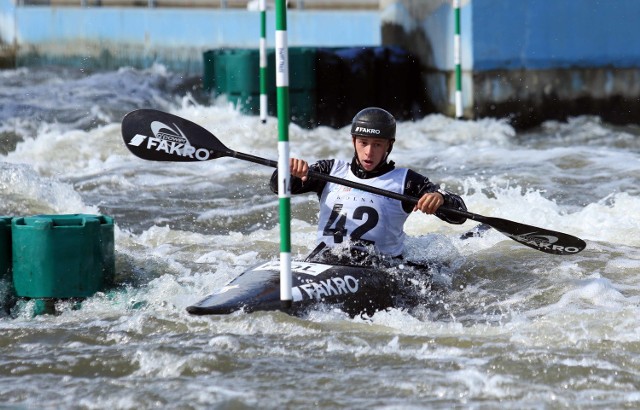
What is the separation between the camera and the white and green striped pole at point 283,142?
4.77m

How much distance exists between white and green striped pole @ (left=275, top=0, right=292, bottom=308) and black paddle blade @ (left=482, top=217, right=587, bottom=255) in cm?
137

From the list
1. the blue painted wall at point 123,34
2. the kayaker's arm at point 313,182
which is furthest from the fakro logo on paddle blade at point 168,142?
the blue painted wall at point 123,34

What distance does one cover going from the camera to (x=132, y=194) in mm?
9234

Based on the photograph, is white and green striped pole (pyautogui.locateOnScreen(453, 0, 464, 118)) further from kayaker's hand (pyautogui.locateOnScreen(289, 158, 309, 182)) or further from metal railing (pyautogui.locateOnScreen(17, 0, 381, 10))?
kayaker's hand (pyautogui.locateOnScreen(289, 158, 309, 182))

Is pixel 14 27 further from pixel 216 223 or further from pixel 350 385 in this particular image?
pixel 350 385

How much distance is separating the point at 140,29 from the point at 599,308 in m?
9.94

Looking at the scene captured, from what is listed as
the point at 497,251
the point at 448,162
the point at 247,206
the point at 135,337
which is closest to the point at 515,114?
the point at 448,162

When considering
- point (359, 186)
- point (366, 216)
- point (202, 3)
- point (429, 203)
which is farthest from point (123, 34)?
point (429, 203)

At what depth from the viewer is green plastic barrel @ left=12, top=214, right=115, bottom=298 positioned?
213 inches

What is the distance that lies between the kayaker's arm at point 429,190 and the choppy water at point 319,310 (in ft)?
1.50

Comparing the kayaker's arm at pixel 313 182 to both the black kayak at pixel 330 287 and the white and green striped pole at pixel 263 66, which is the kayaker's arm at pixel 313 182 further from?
the white and green striped pole at pixel 263 66

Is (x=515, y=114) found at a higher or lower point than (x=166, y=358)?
higher

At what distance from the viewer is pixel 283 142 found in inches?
188

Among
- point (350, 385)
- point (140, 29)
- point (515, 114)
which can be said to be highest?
point (140, 29)
